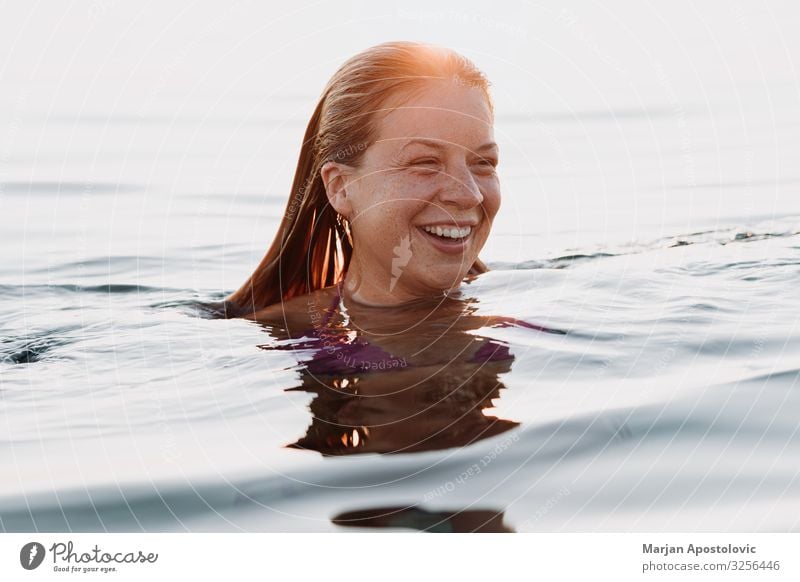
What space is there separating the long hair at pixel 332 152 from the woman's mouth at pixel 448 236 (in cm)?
43

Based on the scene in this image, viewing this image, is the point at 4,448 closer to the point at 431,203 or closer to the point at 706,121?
the point at 431,203

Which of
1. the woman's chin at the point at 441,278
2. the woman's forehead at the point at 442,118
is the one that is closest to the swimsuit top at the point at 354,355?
the woman's chin at the point at 441,278

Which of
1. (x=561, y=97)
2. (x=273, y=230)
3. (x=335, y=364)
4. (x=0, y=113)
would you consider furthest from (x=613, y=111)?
(x=335, y=364)

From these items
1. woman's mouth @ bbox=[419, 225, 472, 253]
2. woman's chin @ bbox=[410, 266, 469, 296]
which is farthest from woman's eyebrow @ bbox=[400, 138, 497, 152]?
woman's chin @ bbox=[410, 266, 469, 296]

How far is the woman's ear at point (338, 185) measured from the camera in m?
4.53

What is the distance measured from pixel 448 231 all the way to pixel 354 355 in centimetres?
67

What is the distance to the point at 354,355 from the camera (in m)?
4.15

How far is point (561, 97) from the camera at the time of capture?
739 centimetres

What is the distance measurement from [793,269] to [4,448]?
13.2 ft

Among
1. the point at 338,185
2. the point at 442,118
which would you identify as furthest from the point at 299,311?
the point at 442,118

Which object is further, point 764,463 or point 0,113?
point 0,113

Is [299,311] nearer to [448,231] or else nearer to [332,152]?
[332,152]

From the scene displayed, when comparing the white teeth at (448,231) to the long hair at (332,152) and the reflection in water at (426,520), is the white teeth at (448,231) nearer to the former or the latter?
the long hair at (332,152)
